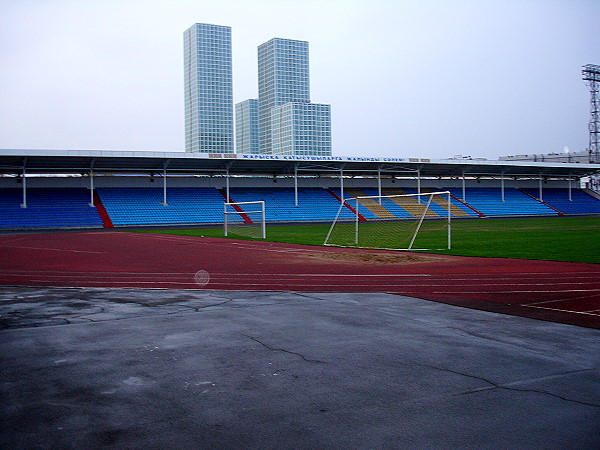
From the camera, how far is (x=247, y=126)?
182000 mm

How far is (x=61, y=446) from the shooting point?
3.30 m

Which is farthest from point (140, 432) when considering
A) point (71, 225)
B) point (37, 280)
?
point (71, 225)

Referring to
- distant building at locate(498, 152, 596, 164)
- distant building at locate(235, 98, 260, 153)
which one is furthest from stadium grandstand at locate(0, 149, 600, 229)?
distant building at locate(235, 98, 260, 153)

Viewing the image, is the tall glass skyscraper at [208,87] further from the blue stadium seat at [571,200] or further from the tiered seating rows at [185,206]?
the blue stadium seat at [571,200]

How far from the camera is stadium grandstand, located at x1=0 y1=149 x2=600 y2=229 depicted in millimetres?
45781

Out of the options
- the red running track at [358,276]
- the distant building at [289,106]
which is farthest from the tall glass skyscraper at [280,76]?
the red running track at [358,276]

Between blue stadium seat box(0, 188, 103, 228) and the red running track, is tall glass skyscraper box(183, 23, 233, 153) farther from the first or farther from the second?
the red running track

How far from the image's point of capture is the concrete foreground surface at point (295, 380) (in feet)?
11.5

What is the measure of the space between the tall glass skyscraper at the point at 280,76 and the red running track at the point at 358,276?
145544 millimetres

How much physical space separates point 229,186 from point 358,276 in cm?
4638

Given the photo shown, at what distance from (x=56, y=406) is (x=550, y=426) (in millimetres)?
3591

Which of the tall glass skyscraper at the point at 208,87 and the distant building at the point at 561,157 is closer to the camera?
the distant building at the point at 561,157

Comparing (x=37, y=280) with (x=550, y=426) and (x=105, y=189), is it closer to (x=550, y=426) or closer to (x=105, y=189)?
(x=550, y=426)

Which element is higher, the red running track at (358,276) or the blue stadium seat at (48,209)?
the blue stadium seat at (48,209)
